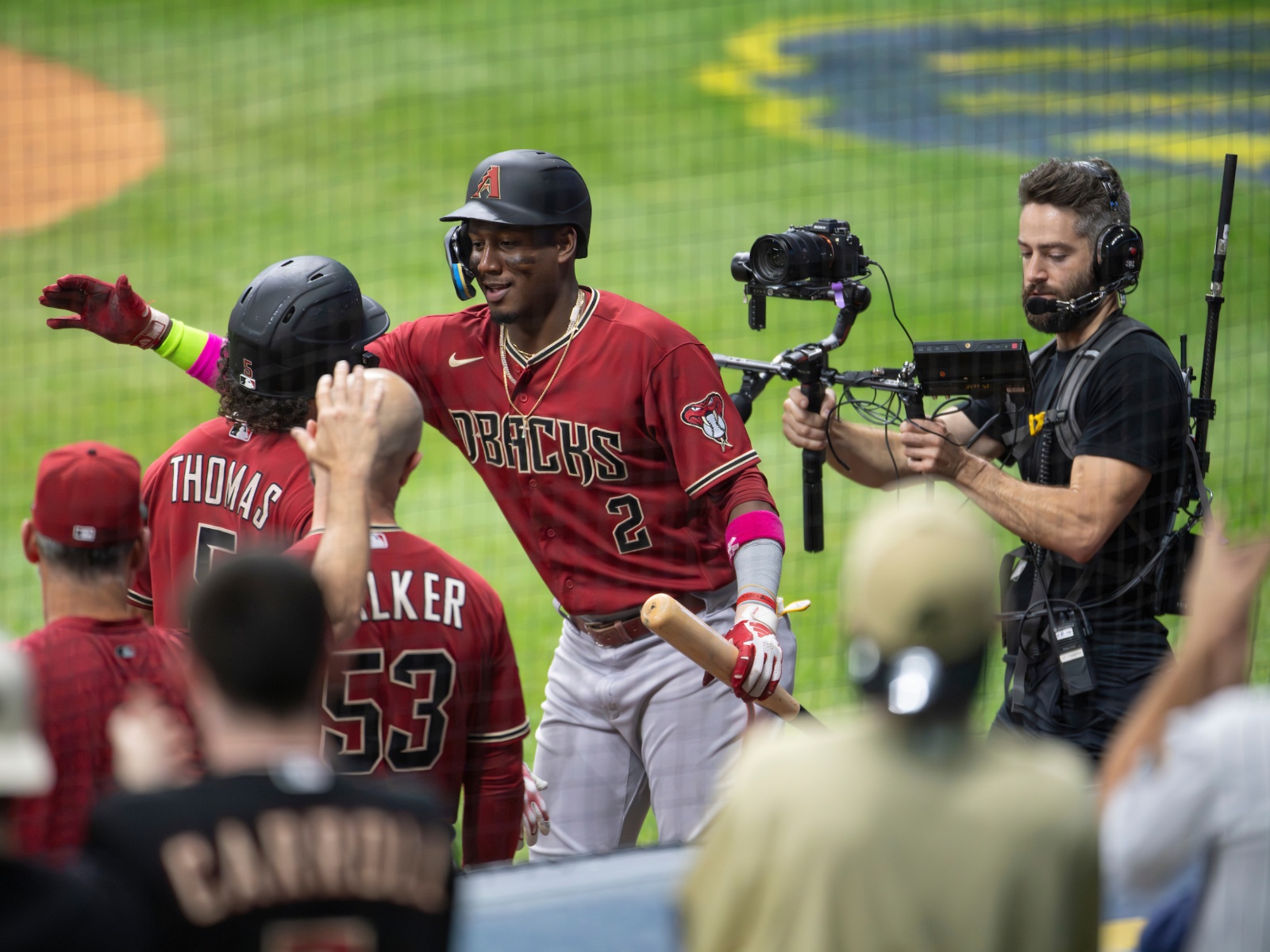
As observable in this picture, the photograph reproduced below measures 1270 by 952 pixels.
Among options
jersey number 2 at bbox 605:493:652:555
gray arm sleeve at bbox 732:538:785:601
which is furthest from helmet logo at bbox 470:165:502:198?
gray arm sleeve at bbox 732:538:785:601

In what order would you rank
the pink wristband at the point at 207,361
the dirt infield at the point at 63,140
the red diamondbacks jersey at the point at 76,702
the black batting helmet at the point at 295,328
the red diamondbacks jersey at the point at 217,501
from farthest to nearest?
the dirt infield at the point at 63,140 < the pink wristband at the point at 207,361 < the black batting helmet at the point at 295,328 < the red diamondbacks jersey at the point at 217,501 < the red diamondbacks jersey at the point at 76,702

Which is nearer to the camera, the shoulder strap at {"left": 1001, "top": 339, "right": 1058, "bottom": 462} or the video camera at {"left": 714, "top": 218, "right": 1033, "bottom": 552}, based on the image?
the video camera at {"left": 714, "top": 218, "right": 1033, "bottom": 552}

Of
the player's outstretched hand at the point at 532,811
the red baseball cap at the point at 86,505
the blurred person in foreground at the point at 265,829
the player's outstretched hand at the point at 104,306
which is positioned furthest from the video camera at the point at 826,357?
the blurred person in foreground at the point at 265,829

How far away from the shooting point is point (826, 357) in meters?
4.11

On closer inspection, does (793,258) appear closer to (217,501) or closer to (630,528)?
(630,528)

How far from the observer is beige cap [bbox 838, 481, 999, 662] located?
1.78 m

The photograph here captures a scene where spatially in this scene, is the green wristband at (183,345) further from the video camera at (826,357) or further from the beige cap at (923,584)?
the beige cap at (923,584)

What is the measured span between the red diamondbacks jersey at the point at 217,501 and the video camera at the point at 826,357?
1.29 metres

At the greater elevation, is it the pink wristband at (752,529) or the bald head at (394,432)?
the bald head at (394,432)

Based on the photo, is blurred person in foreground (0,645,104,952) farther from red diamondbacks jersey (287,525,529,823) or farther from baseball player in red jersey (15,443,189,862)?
red diamondbacks jersey (287,525,529,823)

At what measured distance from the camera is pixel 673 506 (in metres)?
3.97

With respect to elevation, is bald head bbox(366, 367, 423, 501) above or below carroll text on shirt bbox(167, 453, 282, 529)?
above

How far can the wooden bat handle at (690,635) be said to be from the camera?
3.35m

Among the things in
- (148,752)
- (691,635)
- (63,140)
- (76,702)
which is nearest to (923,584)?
(148,752)
